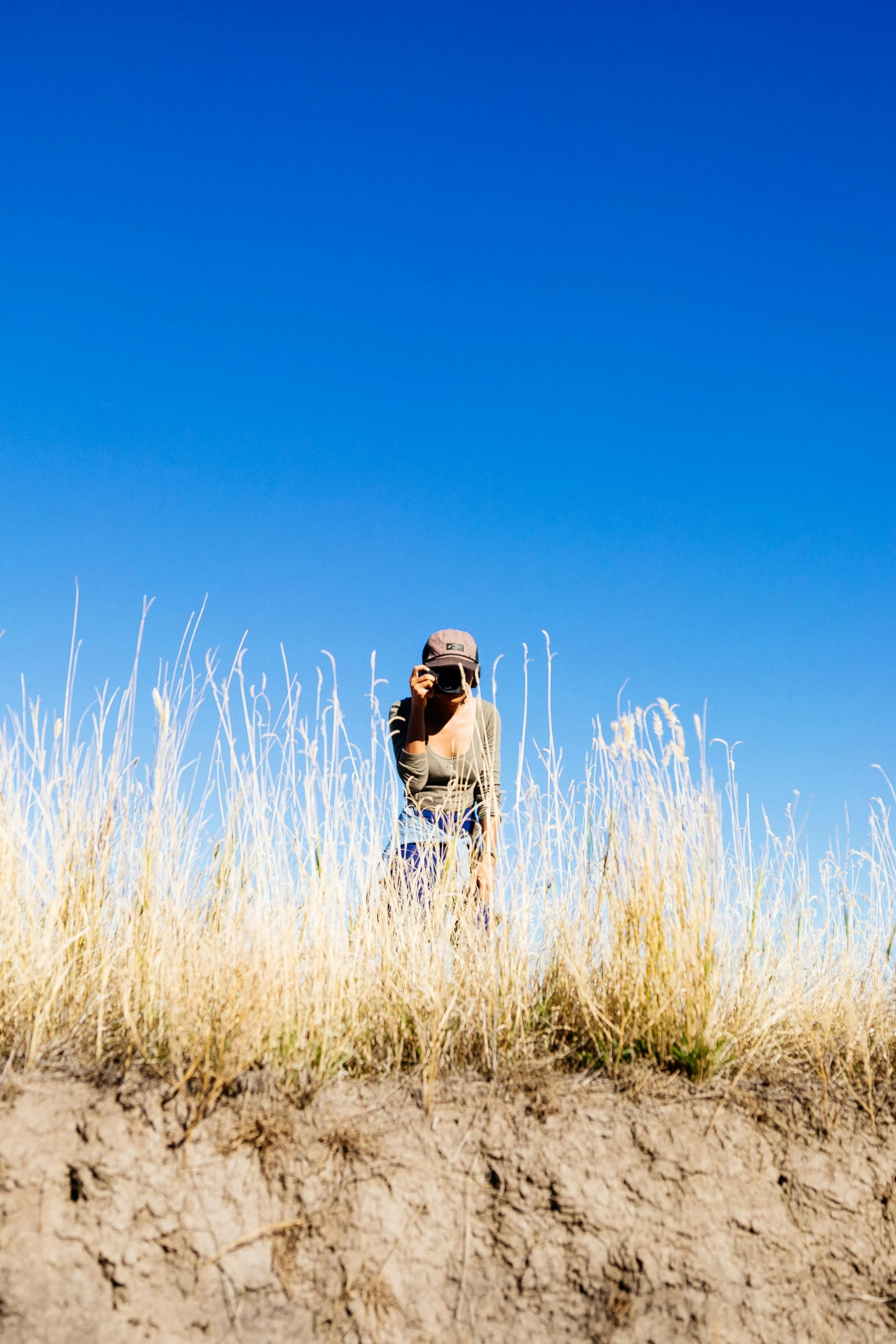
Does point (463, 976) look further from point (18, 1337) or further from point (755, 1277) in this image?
point (18, 1337)

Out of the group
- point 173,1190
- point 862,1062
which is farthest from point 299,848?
point 862,1062

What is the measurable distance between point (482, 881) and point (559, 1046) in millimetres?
699

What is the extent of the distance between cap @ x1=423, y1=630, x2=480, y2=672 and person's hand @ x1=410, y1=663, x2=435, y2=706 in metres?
0.04

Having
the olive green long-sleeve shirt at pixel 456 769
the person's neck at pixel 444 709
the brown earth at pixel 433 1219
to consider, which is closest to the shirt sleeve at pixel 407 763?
the olive green long-sleeve shirt at pixel 456 769

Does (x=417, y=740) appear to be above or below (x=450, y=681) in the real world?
below

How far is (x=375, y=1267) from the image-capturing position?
221cm

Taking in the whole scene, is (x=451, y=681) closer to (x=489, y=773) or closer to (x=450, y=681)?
(x=450, y=681)

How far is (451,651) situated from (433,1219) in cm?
204

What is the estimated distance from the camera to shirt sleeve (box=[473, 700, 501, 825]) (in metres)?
3.45

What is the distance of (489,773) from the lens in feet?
11.2

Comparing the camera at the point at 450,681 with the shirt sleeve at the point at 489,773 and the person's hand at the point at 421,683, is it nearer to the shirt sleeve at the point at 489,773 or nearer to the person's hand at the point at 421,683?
the person's hand at the point at 421,683

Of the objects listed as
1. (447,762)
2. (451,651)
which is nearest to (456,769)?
(447,762)

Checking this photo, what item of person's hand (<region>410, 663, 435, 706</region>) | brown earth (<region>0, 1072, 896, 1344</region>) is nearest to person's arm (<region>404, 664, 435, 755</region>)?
person's hand (<region>410, 663, 435, 706</region>)

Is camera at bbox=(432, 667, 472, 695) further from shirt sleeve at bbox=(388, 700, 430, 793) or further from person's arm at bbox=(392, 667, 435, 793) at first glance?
shirt sleeve at bbox=(388, 700, 430, 793)
